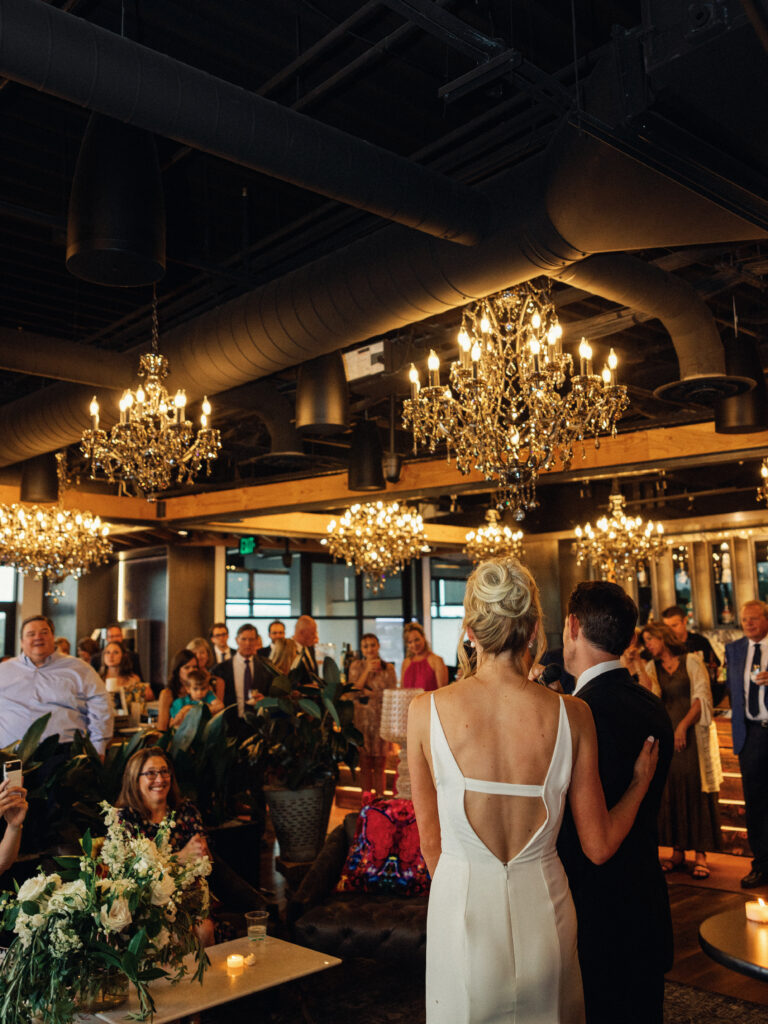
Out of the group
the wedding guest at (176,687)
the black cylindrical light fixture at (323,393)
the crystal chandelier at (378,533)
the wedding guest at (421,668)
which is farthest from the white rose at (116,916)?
the crystal chandelier at (378,533)

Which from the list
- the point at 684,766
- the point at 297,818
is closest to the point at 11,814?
the point at 297,818

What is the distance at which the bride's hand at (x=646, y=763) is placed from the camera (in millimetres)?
2080

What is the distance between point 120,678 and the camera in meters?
8.66

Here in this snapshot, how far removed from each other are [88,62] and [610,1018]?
9.54 ft

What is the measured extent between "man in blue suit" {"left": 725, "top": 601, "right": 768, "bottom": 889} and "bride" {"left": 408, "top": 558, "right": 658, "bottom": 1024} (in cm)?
390

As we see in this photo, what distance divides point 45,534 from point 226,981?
311 inches

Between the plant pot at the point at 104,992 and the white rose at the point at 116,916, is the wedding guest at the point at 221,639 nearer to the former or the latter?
the plant pot at the point at 104,992

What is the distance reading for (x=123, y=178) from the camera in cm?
346

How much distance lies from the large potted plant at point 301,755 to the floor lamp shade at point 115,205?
2801mm

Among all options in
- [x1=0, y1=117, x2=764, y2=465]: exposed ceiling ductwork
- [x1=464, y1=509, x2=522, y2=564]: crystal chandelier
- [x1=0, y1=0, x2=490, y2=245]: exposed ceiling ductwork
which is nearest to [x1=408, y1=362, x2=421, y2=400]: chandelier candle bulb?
[x1=0, y1=117, x2=764, y2=465]: exposed ceiling ductwork

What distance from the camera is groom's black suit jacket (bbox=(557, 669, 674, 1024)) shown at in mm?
2061

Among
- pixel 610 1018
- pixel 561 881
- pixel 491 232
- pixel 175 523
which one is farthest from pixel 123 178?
pixel 175 523

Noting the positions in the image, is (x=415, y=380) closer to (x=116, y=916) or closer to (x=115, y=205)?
(x=115, y=205)

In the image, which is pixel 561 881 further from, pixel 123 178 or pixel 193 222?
pixel 193 222
